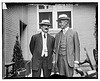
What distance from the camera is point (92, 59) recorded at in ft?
19.5

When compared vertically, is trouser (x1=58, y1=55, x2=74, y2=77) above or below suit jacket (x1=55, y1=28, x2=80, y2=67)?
below

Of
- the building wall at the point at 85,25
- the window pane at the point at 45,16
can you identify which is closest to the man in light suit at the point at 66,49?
the building wall at the point at 85,25

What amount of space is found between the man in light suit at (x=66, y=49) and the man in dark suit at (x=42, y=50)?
0.15 meters

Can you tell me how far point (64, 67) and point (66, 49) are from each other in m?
0.38

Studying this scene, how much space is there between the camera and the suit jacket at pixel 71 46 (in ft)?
19.3

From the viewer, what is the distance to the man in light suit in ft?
19.3

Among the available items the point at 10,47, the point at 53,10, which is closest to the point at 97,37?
the point at 53,10

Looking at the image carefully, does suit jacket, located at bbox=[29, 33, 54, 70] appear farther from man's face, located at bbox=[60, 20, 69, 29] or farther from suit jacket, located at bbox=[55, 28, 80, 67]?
man's face, located at bbox=[60, 20, 69, 29]

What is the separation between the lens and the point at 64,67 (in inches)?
233

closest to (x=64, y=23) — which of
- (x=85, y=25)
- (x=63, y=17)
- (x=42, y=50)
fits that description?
(x=63, y=17)

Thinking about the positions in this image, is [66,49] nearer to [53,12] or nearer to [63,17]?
[63,17]

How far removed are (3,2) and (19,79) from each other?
1650 mm

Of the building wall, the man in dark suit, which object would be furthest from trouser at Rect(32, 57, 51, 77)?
the building wall

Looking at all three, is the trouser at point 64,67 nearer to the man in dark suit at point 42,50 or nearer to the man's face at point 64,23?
the man in dark suit at point 42,50
